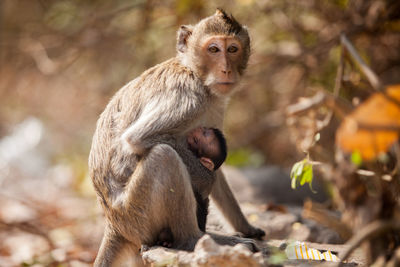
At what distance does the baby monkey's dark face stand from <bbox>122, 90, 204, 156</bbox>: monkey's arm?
1.09ft

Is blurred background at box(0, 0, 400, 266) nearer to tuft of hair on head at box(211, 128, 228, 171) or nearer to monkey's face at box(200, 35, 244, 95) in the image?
monkey's face at box(200, 35, 244, 95)

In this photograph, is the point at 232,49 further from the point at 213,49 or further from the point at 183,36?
the point at 183,36

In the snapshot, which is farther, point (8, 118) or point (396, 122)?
point (8, 118)

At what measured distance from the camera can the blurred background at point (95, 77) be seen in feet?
27.2

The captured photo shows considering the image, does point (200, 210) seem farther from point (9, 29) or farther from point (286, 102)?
point (9, 29)

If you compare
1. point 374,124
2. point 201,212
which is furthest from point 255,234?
point 374,124

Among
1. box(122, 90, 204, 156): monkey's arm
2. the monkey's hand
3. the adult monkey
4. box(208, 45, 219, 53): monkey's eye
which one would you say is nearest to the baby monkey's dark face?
the adult monkey

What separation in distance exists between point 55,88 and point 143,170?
12.3m

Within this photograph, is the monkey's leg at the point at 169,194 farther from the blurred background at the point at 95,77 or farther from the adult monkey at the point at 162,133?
the blurred background at the point at 95,77

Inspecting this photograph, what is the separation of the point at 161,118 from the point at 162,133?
14 centimetres

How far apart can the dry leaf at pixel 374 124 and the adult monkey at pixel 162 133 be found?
6.21 ft

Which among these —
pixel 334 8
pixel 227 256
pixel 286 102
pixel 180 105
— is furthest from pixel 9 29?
pixel 227 256

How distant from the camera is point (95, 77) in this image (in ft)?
47.2

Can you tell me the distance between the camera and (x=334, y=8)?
8820 millimetres
